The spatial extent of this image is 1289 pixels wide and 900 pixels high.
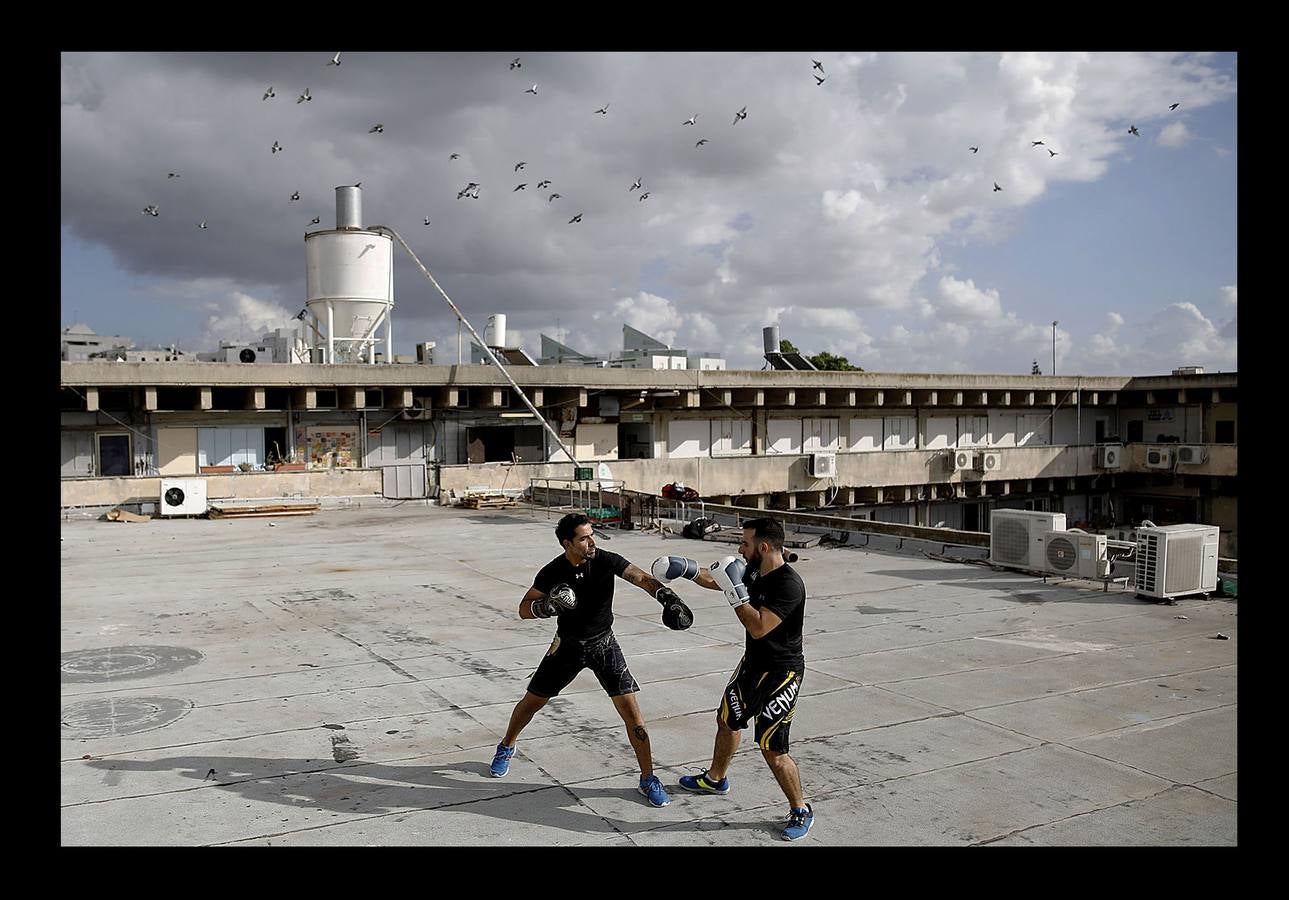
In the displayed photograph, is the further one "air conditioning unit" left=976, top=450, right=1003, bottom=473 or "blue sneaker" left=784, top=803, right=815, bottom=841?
"air conditioning unit" left=976, top=450, right=1003, bottom=473

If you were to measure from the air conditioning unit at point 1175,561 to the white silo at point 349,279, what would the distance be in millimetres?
23406

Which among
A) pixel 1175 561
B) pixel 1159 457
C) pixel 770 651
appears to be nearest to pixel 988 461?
pixel 1159 457

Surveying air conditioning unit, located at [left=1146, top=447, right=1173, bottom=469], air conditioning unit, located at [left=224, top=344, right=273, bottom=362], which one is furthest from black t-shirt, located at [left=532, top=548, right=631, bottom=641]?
air conditioning unit, located at [left=1146, top=447, right=1173, bottom=469]

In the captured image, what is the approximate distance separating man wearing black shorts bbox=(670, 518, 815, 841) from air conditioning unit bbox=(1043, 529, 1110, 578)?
356 inches

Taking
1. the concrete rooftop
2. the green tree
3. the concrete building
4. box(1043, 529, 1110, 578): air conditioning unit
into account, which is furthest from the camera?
the green tree

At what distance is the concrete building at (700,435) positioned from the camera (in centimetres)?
2598

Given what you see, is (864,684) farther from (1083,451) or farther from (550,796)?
(1083,451)

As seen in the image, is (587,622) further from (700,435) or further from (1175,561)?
(700,435)

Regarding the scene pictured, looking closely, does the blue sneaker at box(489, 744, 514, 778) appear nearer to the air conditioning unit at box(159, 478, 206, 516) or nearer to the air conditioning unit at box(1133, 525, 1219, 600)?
the air conditioning unit at box(1133, 525, 1219, 600)

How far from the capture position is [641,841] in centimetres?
550

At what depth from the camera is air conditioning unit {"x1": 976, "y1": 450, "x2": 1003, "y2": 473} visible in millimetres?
37344
